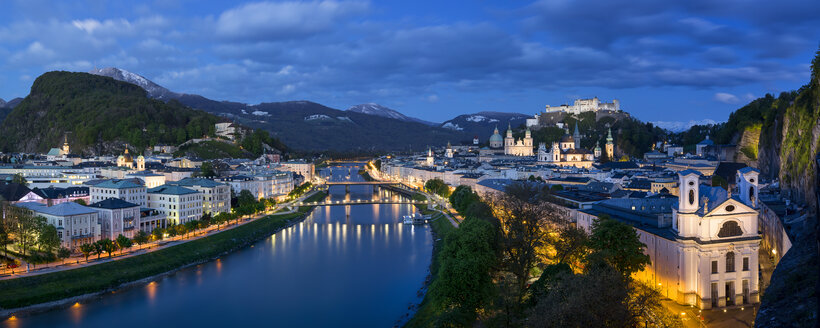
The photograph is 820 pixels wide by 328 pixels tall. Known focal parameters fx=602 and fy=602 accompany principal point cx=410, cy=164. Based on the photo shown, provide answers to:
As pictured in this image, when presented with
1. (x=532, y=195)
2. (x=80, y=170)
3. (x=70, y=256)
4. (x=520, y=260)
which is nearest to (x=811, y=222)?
(x=520, y=260)

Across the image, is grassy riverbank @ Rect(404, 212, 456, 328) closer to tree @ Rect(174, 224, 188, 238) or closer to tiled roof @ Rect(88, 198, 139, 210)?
tree @ Rect(174, 224, 188, 238)

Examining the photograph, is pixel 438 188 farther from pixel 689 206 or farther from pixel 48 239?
pixel 689 206

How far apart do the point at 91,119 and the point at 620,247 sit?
78398 mm

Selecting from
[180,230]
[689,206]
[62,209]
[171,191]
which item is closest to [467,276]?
[689,206]

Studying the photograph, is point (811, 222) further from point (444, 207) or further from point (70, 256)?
point (444, 207)

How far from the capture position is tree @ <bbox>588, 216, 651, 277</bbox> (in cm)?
1497

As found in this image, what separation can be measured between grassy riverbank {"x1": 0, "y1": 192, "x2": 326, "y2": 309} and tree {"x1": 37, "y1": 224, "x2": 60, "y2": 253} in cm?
197

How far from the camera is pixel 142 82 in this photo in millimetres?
185250

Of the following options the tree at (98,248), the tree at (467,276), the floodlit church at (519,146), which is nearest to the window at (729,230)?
the tree at (467,276)

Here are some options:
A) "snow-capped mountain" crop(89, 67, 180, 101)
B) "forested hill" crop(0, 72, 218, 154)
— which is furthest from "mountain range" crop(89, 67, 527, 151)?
"forested hill" crop(0, 72, 218, 154)

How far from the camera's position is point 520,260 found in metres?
18.2

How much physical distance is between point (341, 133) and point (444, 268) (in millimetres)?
151371

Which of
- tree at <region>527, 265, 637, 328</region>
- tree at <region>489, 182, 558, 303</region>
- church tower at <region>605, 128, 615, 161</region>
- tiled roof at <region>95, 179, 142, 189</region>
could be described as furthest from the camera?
church tower at <region>605, 128, 615, 161</region>

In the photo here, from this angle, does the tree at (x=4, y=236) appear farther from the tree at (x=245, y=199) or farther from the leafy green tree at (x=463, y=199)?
the leafy green tree at (x=463, y=199)
